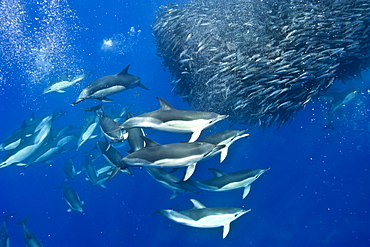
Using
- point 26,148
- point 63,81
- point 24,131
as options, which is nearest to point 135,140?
point 26,148

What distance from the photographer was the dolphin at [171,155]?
446cm

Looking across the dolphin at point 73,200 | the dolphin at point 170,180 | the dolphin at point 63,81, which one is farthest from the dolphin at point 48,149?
the dolphin at point 170,180

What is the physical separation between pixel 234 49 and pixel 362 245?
19.4 m

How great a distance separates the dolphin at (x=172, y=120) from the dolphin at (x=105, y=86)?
2187 millimetres

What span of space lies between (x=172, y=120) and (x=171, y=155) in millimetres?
603

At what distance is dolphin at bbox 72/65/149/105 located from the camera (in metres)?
6.42

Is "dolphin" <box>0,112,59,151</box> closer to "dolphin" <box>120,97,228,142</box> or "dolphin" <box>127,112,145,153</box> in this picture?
"dolphin" <box>127,112,145,153</box>

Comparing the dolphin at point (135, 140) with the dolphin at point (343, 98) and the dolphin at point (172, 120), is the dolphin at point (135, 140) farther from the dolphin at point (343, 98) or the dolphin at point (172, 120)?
the dolphin at point (343, 98)

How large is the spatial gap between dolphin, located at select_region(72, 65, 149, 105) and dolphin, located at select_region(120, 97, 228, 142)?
86.1 inches

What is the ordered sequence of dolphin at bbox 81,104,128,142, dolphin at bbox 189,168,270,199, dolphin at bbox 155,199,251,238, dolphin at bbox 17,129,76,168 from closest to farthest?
dolphin at bbox 81,104,128,142 < dolphin at bbox 155,199,251,238 < dolphin at bbox 189,168,270,199 < dolphin at bbox 17,129,76,168

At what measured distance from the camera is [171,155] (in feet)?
14.6

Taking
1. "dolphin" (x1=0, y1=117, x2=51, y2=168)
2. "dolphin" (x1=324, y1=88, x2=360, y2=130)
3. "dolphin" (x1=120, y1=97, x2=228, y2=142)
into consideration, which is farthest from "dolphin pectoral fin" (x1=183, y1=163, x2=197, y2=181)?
"dolphin" (x1=324, y1=88, x2=360, y2=130)

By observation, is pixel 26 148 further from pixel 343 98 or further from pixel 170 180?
pixel 343 98

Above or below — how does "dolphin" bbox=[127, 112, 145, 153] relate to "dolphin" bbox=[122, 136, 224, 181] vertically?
above
